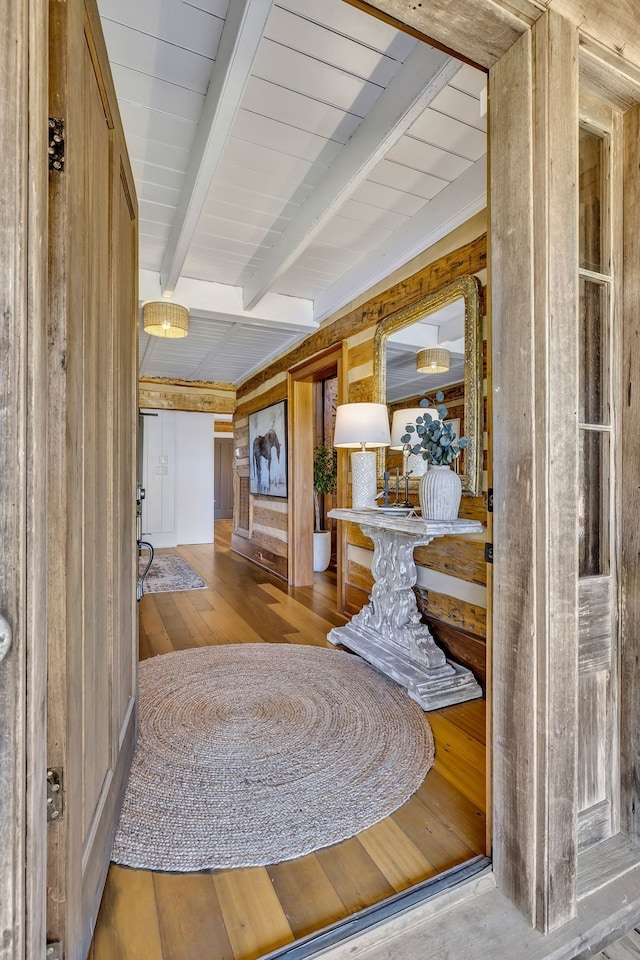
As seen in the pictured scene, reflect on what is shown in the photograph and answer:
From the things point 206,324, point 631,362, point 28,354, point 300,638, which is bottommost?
point 300,638

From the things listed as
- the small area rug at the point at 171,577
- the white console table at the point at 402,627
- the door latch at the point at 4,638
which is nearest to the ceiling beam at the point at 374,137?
the white console table at the point at 402,627

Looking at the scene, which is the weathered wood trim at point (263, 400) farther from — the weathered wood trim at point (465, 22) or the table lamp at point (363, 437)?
Result: the weathered wood trim at point (465, 22)

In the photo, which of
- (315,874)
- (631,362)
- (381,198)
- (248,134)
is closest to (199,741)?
(315,874)

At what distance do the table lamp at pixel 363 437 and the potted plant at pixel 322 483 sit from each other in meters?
2.17

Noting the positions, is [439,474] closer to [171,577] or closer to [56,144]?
[56,144]

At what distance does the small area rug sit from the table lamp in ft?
7.49

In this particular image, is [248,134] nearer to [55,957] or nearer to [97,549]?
→ [97,549]

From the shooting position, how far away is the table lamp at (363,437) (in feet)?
9.66

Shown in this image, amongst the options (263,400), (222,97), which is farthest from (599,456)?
(263,400)

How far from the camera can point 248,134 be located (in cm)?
205

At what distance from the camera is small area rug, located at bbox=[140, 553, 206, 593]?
461 centimetres

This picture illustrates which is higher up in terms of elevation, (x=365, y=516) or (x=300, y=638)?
(x=365, y=516)

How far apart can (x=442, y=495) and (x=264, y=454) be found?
11.5 feet

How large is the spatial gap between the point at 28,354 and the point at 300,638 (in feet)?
9.57
